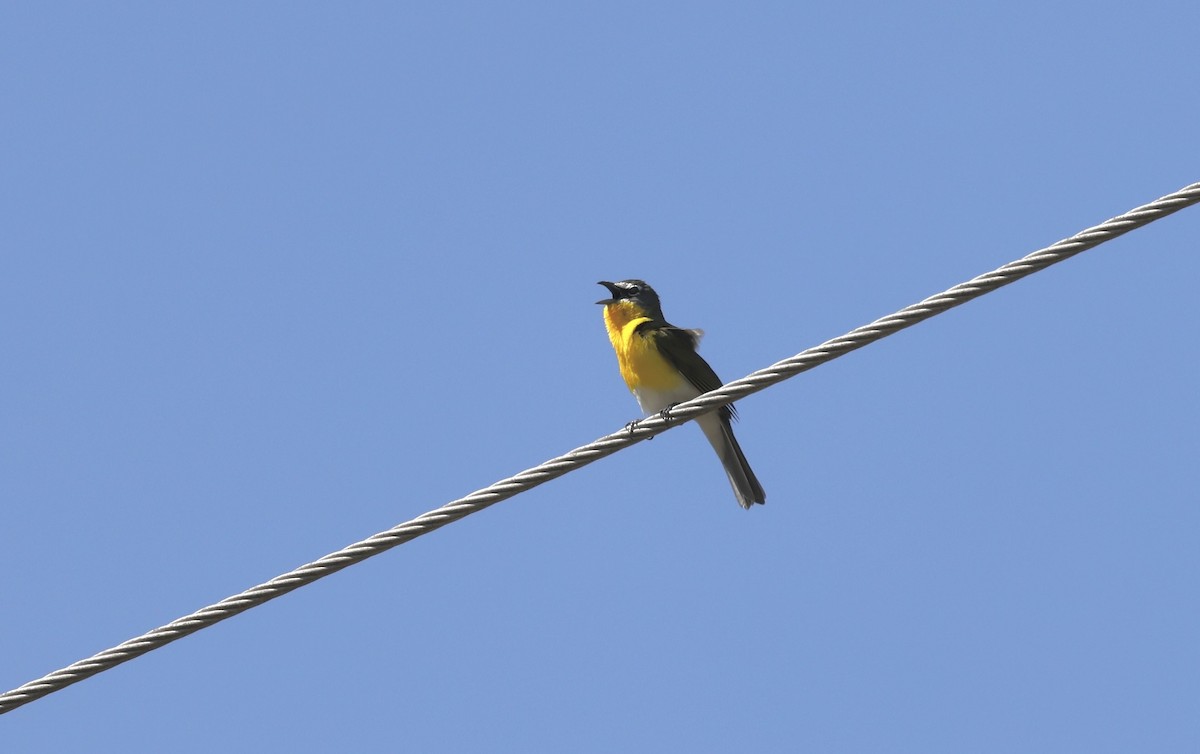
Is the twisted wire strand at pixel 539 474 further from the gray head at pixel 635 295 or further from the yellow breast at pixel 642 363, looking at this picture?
the gray head at pixel 635 295

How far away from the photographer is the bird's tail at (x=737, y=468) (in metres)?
10.5

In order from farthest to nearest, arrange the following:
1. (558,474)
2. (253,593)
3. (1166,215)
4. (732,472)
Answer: (732,472), (558,474), (253,593), (1166,215)

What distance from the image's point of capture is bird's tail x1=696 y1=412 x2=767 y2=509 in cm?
1050

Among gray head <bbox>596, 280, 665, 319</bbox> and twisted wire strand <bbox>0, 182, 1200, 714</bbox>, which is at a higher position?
gray head <bbox>596, 280, 665, 319</bbox>

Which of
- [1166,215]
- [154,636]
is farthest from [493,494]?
[1166,215]

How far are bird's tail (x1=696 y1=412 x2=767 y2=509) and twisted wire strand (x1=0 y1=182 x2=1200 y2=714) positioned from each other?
4051 mm

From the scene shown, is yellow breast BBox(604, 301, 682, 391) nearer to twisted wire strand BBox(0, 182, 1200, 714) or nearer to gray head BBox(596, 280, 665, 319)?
gray head BBox(596, 280, 665, 319)

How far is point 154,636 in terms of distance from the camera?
19.8ft

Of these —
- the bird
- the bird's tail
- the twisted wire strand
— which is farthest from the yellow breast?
the twisted wire strand

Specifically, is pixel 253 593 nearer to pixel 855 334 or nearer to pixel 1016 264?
pixel 855 334

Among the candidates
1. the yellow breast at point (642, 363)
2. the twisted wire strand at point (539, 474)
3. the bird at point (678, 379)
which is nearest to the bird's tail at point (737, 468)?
the bird at point (678, 379)

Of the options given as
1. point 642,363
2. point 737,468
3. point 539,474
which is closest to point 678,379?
point 642,363

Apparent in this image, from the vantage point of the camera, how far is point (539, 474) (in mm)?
Result: 6375

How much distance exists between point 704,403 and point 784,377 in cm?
53
